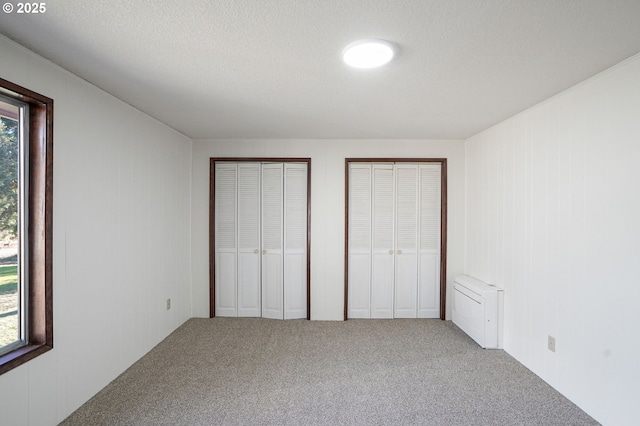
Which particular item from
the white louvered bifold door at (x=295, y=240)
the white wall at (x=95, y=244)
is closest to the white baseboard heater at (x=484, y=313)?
the white louvered bifold door at (x=295, y=240)

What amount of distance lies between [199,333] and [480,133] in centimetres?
421

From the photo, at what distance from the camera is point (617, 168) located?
2.04 meters

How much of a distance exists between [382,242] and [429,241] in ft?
2.14

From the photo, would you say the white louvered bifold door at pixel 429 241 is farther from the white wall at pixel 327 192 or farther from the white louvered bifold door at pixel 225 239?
the white louvered bifold door at pixel 225 239

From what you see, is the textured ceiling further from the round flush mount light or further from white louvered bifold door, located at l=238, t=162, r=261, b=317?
white louvered bifold door, located at l=238, t=162, r=261, b=317

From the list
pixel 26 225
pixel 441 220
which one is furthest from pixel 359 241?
pixel 26 225

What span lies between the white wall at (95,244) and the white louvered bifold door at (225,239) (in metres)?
0.78

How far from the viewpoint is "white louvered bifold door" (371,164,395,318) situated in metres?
4.27

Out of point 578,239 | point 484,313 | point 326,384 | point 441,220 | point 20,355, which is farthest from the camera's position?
point 441,220

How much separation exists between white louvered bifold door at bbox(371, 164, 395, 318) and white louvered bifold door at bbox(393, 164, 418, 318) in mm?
84

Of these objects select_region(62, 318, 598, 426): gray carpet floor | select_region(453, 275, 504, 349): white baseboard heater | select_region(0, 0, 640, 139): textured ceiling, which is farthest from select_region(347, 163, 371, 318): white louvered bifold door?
select_region(0, 0, 640, 139): textured ceiling

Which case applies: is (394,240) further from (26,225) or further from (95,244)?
(26,225)

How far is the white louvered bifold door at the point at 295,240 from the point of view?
14.1 feet

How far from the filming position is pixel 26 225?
1.96 m
